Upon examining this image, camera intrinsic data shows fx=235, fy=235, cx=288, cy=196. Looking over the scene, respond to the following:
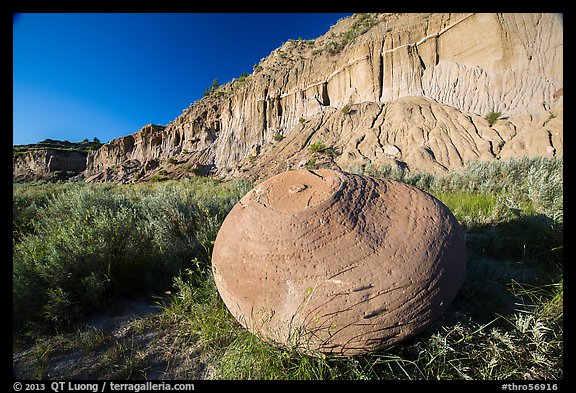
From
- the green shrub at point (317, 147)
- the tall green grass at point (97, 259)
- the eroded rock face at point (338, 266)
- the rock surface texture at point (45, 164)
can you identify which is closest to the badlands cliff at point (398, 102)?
the green shrub at point (317, 147)

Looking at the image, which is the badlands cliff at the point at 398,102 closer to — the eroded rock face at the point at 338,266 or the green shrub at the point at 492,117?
the green shrub at the point at 492,117

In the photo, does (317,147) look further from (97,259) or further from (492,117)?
(97,259)

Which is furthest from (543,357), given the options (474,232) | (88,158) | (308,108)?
(88,158)

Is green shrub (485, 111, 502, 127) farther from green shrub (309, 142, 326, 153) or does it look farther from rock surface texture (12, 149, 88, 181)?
rock surface texture (12, 149, 88, 181)

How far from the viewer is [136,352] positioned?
194 centimetres

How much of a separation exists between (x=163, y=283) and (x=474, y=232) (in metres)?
4.33

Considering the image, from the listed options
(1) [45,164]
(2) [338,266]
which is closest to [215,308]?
(2) [338,266]

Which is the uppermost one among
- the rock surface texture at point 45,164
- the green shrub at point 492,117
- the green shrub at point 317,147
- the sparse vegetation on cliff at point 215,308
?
the rock surface texture at point 45,164

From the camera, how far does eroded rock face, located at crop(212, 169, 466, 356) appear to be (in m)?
1.58

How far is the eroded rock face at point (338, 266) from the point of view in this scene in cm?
158

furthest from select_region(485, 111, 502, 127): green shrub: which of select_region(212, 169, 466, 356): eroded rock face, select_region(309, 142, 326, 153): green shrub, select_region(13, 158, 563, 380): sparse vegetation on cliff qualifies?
select_region(212, 169, 466, 356): eroded rock face

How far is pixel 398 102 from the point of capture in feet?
58.0

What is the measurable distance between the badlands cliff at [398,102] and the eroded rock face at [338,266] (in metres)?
10.00
